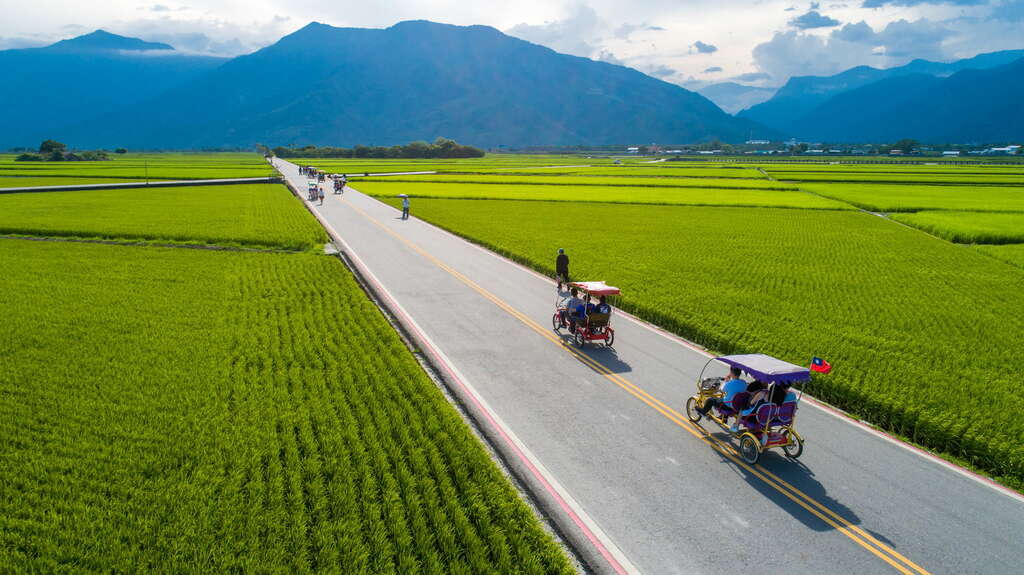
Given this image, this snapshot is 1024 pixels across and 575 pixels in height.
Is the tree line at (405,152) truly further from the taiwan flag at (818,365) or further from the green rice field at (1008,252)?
the taiwan flag at (818,365)

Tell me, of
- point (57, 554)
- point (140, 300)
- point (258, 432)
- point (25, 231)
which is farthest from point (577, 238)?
point (25, 231)

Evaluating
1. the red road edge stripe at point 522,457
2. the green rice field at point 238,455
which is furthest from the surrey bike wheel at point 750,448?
the green rice field at point 238,455

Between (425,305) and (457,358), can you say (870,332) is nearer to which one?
(457,358)

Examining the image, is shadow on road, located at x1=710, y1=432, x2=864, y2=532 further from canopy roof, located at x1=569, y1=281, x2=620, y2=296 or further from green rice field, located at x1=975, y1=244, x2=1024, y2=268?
green rice field, located at x1=975, y1=244, x2=1024, y2=268

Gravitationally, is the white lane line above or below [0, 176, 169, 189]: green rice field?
below

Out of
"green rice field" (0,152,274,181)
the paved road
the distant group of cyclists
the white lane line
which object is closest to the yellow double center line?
the paved road

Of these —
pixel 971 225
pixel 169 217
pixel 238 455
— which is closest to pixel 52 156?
pixel 169 217
